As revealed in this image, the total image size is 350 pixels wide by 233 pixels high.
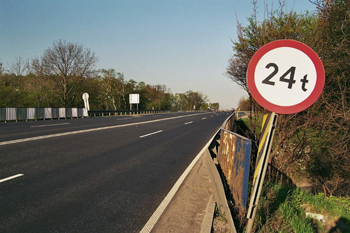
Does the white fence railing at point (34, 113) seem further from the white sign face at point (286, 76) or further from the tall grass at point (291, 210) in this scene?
the white sign face at point (286, 76)

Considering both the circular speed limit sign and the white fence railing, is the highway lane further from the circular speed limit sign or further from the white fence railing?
the circular speed limit sign

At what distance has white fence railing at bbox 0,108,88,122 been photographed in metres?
20.8

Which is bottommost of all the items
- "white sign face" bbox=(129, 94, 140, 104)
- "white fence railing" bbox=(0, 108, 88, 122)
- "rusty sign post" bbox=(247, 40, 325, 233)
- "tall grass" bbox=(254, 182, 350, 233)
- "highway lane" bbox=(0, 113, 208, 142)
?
"tall grass" bbox=(254, 182, 350, 233)

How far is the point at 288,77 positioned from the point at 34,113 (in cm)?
2559

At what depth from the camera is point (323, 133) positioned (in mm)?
5750

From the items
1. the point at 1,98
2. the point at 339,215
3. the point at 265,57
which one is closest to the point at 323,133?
the point at 339,215

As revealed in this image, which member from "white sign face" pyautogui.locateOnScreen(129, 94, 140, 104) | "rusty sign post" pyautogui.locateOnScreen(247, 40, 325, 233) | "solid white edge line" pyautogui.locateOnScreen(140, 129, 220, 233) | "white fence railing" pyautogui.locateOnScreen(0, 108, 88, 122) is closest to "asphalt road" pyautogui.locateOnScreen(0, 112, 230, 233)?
"solid white edge line" pyautogui.locateOnScreen(140, 129, 220, 233)

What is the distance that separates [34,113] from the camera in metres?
23.5

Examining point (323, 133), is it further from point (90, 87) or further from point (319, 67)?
point (90, 87)

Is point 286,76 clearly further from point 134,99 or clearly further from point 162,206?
point 134,99

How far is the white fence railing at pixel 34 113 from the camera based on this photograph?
819 inches

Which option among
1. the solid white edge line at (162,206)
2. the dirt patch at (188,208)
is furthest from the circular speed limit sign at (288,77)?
the solid white edge line at (162,206)

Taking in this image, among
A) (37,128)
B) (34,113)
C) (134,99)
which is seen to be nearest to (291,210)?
(37,128)

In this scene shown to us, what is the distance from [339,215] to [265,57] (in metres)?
4.37
